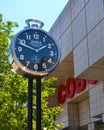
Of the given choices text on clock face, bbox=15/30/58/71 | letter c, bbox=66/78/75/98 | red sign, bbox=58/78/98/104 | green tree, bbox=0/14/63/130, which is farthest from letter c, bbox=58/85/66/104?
text on clock face, bbox=15/30/58/71

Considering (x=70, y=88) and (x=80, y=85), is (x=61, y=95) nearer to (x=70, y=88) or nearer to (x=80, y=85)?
(x=70, y=88)

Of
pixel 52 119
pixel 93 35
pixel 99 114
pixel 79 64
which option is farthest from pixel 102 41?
pixel 99 114

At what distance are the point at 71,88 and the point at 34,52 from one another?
714 inches

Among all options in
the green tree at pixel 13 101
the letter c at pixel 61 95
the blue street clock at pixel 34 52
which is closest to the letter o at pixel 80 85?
the letter c at pixel 61 95

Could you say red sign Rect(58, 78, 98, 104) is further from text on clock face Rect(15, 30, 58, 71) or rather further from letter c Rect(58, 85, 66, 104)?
text on clock face Rect(15, 30, 58, 71)

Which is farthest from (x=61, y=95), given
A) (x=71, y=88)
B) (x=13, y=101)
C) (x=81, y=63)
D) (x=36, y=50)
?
(x=36, y=50)

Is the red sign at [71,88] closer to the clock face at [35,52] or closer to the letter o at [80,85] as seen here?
the letter o at [80,85]

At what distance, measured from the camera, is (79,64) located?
60.1 ft

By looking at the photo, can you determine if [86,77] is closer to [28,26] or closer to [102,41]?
[102,41]

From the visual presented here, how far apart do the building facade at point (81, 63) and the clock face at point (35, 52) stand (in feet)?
8.97

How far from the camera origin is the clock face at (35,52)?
26.7 feet

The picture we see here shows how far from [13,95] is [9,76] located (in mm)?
954

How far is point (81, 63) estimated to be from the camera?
18.0 m

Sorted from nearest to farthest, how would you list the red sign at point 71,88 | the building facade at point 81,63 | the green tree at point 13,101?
1. the green tree at point 13,101
2. the building facade at point 81,63
3. the red sign at point 71,88
